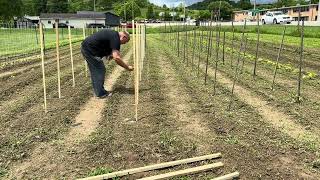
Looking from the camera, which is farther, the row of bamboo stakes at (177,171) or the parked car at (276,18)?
the parked car at (276,18)

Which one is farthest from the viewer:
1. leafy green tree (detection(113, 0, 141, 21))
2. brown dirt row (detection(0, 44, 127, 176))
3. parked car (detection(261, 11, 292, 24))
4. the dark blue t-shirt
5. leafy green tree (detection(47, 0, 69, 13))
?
leafy green tree (detection(47, 0, 69, 13))

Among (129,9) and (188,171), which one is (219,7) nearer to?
(188,171)

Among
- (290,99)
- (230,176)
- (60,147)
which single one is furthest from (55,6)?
(230,176)

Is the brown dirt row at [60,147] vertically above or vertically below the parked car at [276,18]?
below

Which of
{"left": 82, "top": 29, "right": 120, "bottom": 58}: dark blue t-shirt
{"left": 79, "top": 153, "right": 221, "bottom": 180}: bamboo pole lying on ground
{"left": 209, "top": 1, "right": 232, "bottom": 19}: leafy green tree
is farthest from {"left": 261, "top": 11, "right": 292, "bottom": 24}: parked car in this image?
{"left": 79, "top": 153, "right": 221, "bottom": 180}: bamboo pole lying on ground

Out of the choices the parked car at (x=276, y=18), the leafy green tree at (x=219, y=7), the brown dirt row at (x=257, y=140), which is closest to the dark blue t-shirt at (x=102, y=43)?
the brown dirt row at (x=257, y=140)

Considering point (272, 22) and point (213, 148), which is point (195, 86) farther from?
point (272, 22)

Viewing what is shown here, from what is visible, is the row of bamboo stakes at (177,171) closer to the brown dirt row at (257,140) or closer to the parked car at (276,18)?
the brown dirt row at (257,140)

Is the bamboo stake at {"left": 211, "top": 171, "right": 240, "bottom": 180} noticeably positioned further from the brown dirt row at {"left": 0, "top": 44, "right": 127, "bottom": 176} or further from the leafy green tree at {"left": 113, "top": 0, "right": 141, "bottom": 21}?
the leafy green tree at {"left": 113, "top": 0, "right": 141, "bottom": 21}

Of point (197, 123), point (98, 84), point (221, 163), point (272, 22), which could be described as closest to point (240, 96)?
point (197, 123)

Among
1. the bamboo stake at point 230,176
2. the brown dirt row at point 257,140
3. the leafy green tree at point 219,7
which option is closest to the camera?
the bamboo stake at point 230,176

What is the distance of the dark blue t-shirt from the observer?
27.9 ft

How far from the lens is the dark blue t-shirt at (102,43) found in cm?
850

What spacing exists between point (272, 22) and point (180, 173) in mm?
45206
